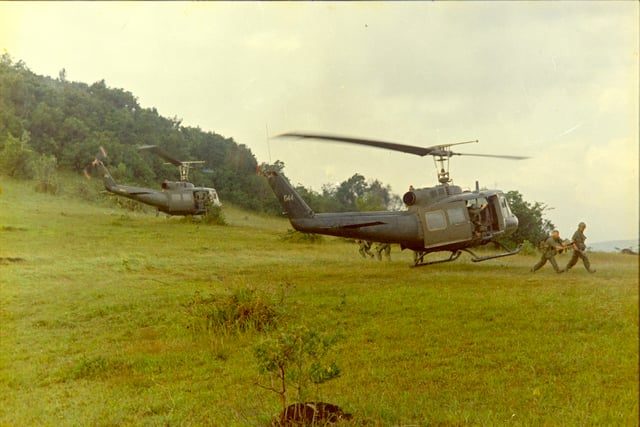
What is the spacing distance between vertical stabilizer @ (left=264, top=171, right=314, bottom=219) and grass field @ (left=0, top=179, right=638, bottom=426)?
33.1 inches

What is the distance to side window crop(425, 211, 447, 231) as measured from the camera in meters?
11.7

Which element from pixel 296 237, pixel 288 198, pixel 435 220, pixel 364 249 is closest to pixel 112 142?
pixel 288 198

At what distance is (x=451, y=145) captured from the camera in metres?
7.99

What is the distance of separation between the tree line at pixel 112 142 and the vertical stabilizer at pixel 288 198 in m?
0.20

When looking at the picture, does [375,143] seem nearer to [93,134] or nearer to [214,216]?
[214,216]

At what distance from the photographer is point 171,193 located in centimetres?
1064

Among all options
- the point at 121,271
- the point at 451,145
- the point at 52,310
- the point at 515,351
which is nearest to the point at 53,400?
the point at 52,310

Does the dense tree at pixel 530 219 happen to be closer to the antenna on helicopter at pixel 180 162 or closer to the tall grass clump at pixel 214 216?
the tall grass clump at pixel 214 216

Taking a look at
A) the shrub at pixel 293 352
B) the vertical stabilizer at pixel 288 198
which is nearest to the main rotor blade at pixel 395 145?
the shrub at pixel 293 352

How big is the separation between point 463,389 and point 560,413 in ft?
3.53

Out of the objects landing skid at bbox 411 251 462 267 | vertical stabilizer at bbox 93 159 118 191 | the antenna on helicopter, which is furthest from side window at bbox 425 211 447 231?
vertical stabilizer at bbox 93 159 118 191

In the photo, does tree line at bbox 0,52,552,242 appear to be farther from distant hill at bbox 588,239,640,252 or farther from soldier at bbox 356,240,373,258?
soldier at bbox 356,240,373,258

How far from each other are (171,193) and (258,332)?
4528 mm

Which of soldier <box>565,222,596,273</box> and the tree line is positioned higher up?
the tree line
